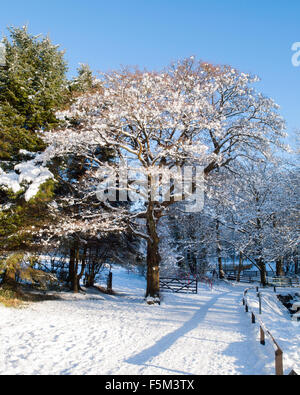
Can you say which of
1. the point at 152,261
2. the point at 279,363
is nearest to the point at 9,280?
the point at 152,261

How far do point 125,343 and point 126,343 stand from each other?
29 mm

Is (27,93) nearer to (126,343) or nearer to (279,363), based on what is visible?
(126,343)

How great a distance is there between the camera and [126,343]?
7.85 metres

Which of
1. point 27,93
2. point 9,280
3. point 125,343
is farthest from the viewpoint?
point 27,93

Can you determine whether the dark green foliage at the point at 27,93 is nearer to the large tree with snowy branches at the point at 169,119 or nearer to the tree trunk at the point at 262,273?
the large tree with snowy branches at the point at 169,119

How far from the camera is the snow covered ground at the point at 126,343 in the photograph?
6.04 metres

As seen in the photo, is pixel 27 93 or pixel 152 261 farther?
pixel 152 261

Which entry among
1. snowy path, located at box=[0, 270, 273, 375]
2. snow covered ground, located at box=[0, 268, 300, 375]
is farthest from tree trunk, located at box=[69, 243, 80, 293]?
snowy path, located at box=[0, 270, 273, 375]

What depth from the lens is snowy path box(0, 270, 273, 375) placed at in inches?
238

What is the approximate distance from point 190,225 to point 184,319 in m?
21.2

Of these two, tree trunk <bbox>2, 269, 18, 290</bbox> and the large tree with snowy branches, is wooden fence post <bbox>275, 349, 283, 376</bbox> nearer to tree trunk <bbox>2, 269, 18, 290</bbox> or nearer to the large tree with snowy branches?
the large tree with snowy branches
